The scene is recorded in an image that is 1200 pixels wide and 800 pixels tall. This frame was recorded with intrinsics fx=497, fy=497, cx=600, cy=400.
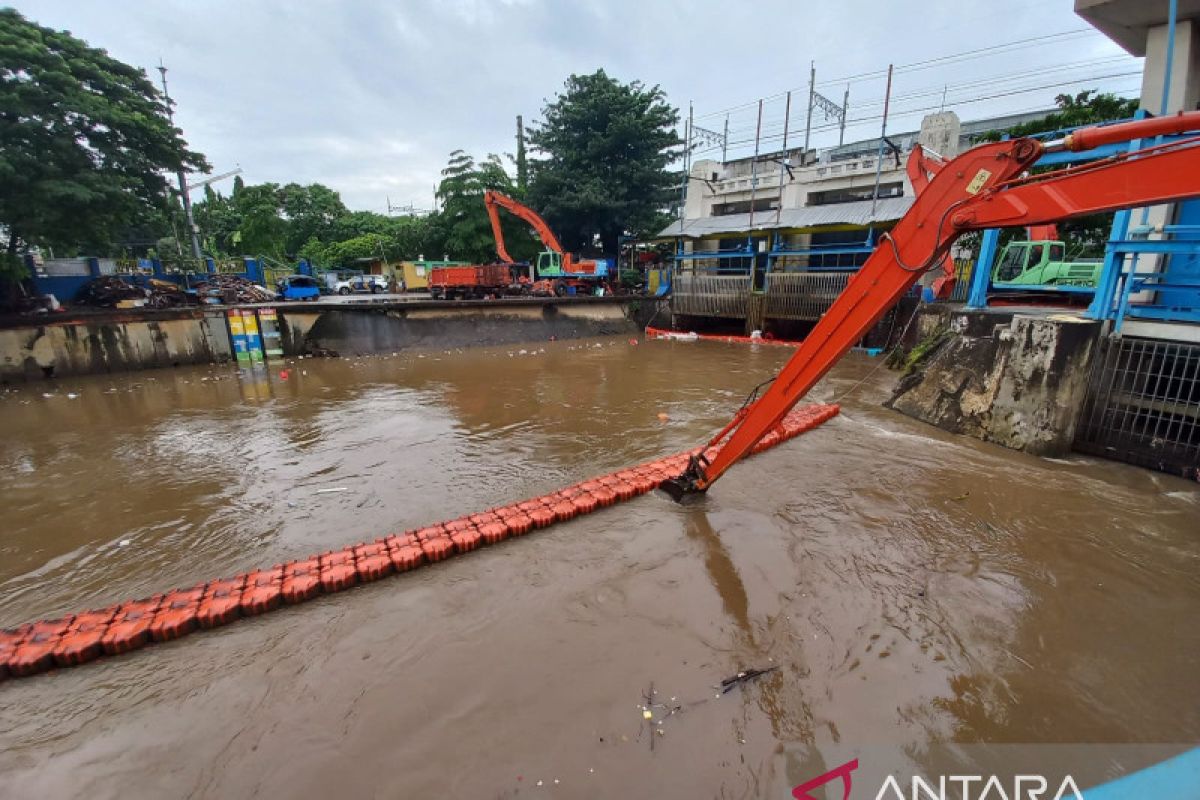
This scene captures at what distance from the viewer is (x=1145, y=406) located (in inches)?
230

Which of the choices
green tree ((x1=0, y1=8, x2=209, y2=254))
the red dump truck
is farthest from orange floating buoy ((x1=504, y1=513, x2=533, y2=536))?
the red dump truck

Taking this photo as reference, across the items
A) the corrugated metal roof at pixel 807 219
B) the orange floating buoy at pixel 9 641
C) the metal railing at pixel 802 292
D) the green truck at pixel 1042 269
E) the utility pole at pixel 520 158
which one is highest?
the utility pole at pixel 520 158

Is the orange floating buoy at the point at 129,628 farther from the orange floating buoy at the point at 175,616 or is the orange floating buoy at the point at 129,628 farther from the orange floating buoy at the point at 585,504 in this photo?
the orange floating buoy at the point at 585,504

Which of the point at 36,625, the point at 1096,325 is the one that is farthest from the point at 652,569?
the point at 1096,325

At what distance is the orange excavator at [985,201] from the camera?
264cm

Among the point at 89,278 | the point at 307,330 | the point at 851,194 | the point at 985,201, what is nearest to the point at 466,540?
the point at 985,201

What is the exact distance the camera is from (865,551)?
4094 millimetres

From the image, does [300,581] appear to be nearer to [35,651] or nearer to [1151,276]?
[35,651]

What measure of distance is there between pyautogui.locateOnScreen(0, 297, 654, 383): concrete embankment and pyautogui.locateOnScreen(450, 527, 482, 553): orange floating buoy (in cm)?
1368

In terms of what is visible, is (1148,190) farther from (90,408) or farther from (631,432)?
(90,408)

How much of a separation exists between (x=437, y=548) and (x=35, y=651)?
2292 millimetres

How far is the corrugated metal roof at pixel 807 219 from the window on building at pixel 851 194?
2.92 metres

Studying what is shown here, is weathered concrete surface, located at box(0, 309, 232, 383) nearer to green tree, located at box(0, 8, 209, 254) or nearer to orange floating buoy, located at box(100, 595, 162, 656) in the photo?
green tree, located at box(0, 8, 209, 254)

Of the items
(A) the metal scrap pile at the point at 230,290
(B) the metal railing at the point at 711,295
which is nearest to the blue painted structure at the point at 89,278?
(A) the metal scrap pile at the point at 230,290
